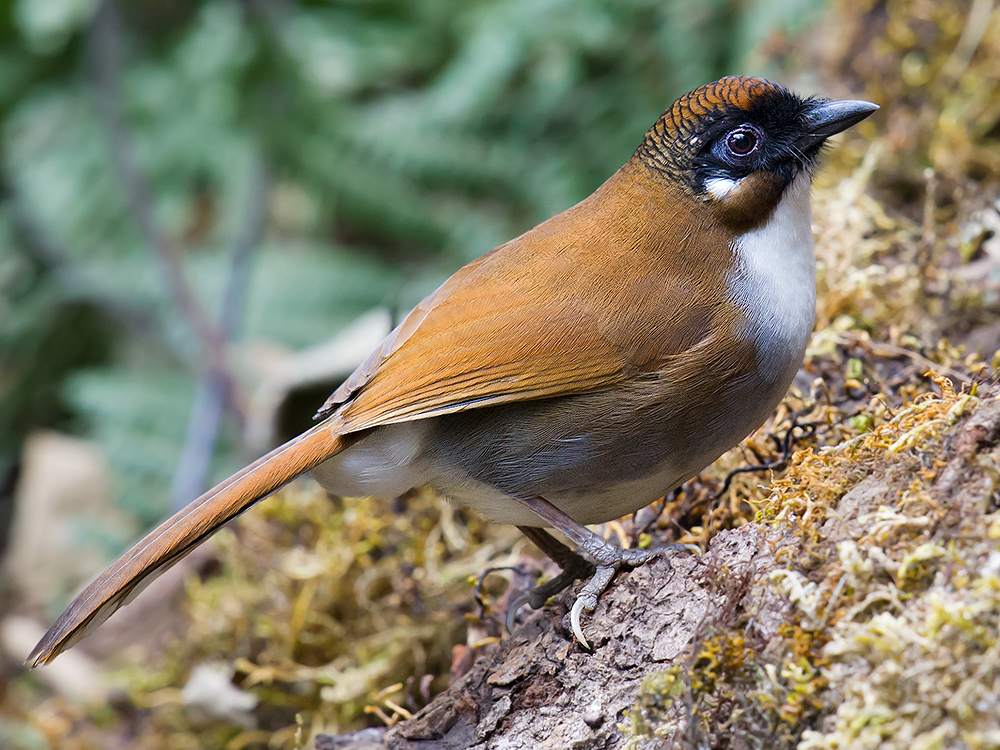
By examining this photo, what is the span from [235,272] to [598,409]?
337cm

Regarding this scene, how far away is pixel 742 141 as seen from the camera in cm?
232

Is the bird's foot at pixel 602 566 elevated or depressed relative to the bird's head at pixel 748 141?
depressed

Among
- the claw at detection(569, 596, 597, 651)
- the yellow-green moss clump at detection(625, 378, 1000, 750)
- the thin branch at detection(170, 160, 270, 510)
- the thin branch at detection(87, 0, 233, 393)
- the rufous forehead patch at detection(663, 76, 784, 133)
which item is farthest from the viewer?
the thin branch at detection(87, 0, 233, 393)

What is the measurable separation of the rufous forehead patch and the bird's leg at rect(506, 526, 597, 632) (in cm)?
110

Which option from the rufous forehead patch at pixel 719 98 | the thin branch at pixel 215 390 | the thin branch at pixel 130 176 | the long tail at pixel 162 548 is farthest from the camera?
the thin branch at pixel 130 176

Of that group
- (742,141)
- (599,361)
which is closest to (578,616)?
(599,361)

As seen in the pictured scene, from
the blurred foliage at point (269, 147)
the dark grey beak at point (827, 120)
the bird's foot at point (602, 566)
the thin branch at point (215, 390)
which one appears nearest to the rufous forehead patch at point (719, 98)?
the dark grey beak at point (827, 120)

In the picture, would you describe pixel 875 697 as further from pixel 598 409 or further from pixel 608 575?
pixel 598 409

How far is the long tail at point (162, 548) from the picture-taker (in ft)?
6.55

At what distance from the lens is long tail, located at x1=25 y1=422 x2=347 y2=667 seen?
6.55 feet

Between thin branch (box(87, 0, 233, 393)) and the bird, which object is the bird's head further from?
thin branch (box(87, 0, 233, 393))

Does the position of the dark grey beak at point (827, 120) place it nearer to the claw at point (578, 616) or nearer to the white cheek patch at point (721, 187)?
the white cheek patch at point (721, 187)

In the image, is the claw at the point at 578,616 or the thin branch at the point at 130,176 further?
the thin branch at the point at 130,176

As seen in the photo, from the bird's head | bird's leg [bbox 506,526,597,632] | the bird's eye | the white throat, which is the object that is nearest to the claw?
bird's leg [bbox 506,526,597,632]
